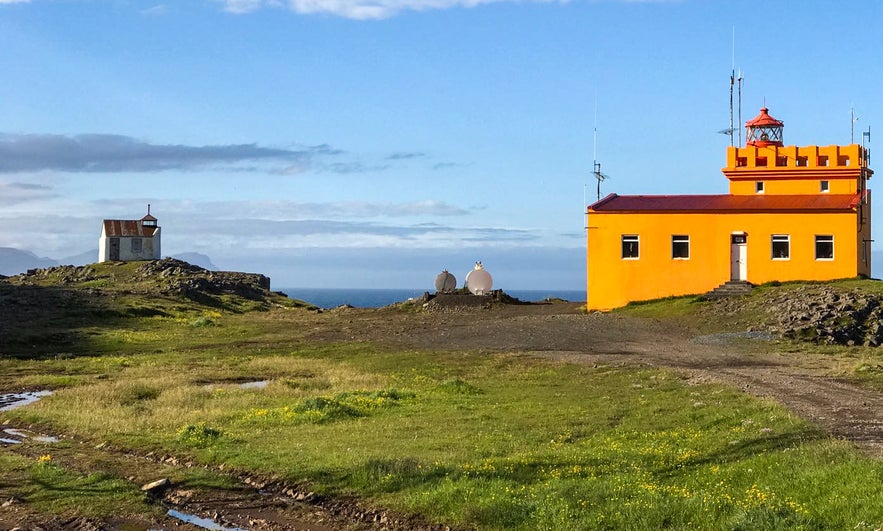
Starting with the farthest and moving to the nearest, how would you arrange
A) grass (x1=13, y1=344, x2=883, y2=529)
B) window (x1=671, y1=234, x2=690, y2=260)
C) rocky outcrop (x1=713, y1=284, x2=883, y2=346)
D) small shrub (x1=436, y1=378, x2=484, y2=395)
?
window (x1=671, y1=234, x2=690, y2=260) → rocky outcrop (x1=713, y1=284, x2=883, y2=346) → small shrub (x1=436, y1=378, x2=484, y2=395) → grass (x1=13, y1=344, x2=883, y2=529)

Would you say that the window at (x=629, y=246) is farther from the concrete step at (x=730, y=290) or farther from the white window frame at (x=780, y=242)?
the white window frame at (x=780, y=242)

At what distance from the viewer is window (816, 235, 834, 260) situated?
169 ft

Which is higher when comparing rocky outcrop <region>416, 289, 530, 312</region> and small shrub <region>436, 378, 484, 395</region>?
rocky outcrop <region>416, 289, 530, 312</region>

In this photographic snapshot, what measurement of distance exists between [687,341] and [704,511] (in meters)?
28.1

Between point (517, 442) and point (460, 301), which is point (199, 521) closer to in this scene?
point (517, 442)

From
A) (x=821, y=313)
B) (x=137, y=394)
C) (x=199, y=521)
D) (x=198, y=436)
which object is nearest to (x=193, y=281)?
(x=821, y=313)

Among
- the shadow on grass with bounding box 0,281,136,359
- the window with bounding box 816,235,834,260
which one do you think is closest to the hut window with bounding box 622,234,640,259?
the window with bounding box 816,235,834,260

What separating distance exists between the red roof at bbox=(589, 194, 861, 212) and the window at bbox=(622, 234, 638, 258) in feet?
4.94

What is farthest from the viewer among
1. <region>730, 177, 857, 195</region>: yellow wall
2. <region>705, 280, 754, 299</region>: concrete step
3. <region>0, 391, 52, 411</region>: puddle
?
<region>730, 177, 857, 195</region>: yellow wall

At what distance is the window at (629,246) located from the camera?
54719mm

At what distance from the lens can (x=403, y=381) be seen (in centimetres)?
3097

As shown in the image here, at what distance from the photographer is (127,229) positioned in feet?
364

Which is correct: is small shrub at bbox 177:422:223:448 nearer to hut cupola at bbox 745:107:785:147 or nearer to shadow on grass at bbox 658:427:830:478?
shadow on grass at bbox 658:427:830:478

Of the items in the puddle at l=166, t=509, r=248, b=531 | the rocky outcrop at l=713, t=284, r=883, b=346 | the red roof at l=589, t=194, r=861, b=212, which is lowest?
the puddle at l=166, t=509, r=248, b=531
